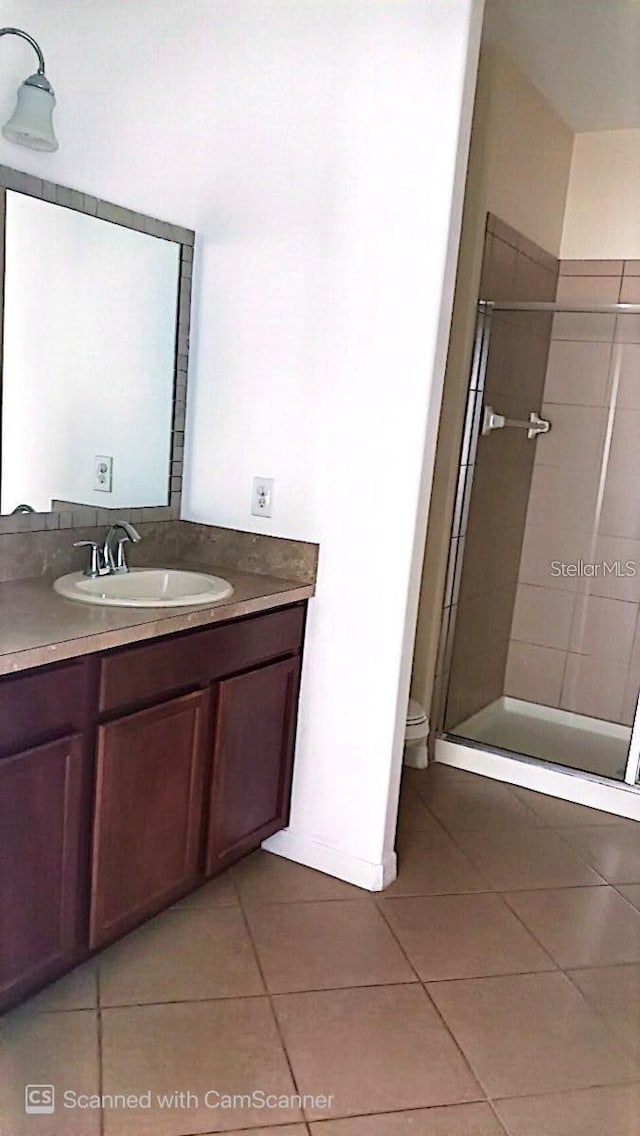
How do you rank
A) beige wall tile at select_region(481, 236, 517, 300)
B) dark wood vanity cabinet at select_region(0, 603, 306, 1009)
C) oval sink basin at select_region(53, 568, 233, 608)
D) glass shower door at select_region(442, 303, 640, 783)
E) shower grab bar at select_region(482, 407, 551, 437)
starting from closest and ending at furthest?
dark wood vanity cabinet at select_region(0, 603, 306, 1009) < oval sink basin at select_region(53, 568, 233, 608) < beige wall tile at select_region(481, 236, 517, 300) < shower grab bar at select_region(482, 407, 551, 437) < glass shower door at select_region(442, 303, 640, 783)

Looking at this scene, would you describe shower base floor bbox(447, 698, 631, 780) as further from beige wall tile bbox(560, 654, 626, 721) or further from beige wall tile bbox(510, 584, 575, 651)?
beige wall tile bbox(510, 584, 575, 651)

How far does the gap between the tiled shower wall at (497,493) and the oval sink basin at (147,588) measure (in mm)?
1268

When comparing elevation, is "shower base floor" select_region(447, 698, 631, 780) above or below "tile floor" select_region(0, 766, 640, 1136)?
above

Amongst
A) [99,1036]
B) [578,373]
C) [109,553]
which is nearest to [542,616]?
[578,373]

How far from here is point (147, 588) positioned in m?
2.42

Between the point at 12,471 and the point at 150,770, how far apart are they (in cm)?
83

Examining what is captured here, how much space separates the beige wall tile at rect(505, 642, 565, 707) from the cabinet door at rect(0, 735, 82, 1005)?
2.61m

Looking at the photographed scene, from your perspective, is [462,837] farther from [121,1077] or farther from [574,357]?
[574,357]

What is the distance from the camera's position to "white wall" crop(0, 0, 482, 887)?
7.24 ft

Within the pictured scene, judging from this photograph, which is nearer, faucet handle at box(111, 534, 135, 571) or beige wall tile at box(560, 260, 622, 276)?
faucet handle at box(111, 534, 135, 571)

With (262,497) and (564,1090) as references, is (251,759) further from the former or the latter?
(564,1090)

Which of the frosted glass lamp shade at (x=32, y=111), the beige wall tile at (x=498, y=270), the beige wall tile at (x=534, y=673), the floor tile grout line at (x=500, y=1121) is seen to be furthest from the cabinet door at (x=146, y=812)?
the beige wall tile at (x=534, y=673)

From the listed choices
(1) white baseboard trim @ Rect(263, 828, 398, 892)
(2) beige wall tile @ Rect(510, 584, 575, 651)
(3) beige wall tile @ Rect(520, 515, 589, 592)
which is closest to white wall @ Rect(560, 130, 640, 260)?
(3) beige wall tile @ Rect(520, 515, 589, 592)

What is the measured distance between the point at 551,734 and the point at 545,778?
650mm
